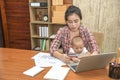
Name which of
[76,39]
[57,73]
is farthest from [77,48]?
[57,73]

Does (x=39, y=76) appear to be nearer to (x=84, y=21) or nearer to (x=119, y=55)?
→ (x=119, y=55)

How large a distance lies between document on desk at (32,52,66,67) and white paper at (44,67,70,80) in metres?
0.11

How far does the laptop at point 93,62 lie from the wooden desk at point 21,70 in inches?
1.6

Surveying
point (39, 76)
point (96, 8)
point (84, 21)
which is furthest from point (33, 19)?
point (39, 76)

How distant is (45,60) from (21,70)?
0.91ft

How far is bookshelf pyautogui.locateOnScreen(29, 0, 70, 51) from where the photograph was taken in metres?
3.33

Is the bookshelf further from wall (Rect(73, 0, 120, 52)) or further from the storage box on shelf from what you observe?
wall (Rect(73, 0, 120, 52))

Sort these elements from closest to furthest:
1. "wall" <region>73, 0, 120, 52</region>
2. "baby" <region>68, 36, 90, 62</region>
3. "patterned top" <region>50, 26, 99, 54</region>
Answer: "baby" <region>68, 36, 90, 62</region> → "patterned top" <region>50, 26, 99, 54</region> → "wall" <region>73, 0, 120, 52</region>

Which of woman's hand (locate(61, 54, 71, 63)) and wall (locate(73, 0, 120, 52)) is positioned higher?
wall (locate(73, 0, 120, 52))

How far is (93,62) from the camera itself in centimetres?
143

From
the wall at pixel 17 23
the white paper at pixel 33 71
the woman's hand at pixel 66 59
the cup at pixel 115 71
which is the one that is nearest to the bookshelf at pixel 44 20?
the wall at pixel 17 23

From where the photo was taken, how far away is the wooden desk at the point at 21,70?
1398mm

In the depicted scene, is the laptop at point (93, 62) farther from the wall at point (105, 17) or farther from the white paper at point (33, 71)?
the wall at point (105, 17)

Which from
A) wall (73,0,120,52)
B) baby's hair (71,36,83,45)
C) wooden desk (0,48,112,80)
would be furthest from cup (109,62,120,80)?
wall (73,0,120,52)
